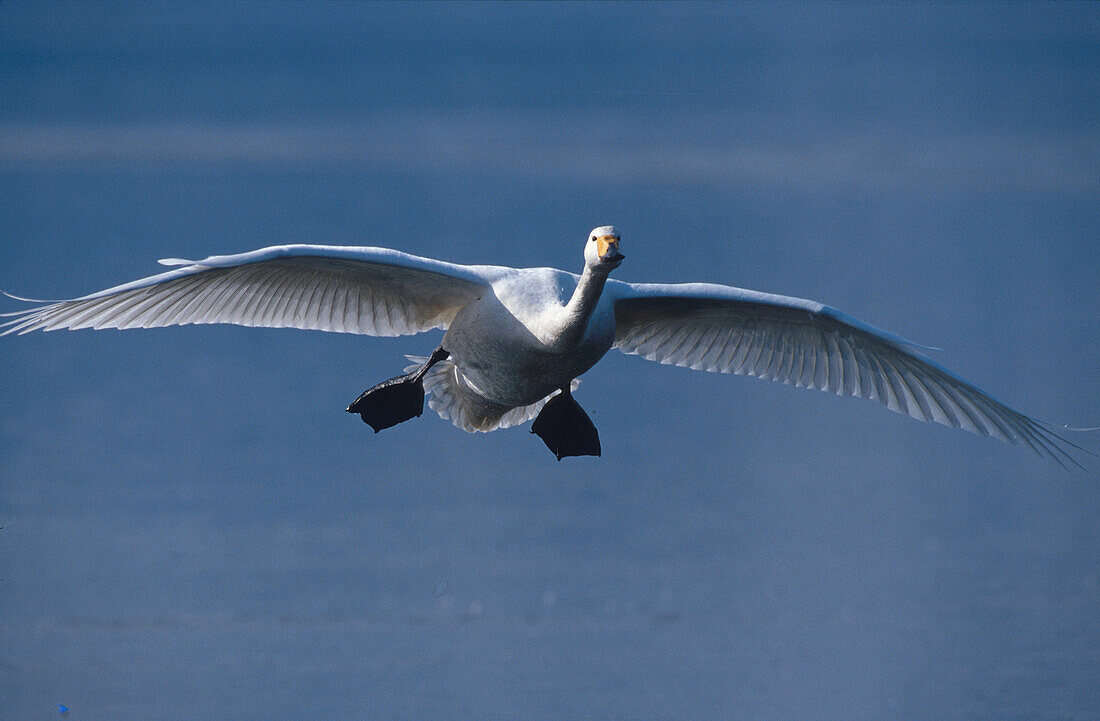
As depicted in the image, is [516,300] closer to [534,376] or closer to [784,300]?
[534,376]

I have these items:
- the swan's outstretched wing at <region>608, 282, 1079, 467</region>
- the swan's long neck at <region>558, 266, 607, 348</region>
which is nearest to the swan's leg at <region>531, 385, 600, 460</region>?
the swan's outstretched wing at <region>608, 282, 1079, 467</region>

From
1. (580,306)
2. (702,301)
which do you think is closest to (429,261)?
(580,306)

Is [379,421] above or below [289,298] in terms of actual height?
below

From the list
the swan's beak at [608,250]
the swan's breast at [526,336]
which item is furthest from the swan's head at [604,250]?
the swan's breast at [526,336]

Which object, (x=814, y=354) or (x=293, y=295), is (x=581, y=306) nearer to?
(x=293, y=295)

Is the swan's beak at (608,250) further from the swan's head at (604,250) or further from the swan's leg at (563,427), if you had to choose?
the swan's leg at (563,427)

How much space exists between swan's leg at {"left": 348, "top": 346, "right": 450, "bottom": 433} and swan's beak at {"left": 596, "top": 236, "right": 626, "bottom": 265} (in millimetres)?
2491

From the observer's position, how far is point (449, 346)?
408 inches

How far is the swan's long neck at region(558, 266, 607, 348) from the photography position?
8.85 meters

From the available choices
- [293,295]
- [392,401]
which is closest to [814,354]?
[392,401]

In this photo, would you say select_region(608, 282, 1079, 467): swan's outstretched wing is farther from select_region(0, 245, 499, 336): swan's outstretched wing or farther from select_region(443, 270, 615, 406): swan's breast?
select_region(0, 245, 499, 336): swan's outstretched wing

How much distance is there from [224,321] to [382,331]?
1219 millimetres

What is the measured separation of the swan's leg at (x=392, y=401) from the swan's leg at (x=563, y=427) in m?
0.91

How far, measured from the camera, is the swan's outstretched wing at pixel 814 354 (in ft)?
34.9
